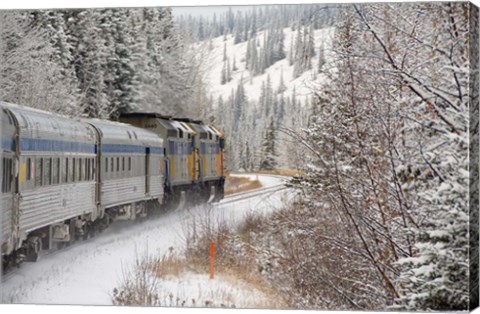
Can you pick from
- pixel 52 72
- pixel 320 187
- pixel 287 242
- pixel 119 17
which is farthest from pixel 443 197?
pixel 52 72

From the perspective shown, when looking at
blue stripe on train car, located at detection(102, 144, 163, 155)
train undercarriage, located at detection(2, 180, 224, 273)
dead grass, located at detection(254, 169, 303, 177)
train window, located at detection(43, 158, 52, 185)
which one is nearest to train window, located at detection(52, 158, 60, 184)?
train window, located at detection(43, 158, 52, 185)

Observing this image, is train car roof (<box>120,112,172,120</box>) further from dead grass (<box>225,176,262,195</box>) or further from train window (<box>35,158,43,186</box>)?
train window (<box>35,158,43,186</box>)

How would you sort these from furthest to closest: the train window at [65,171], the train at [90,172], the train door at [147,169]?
the train door at [147,169], the train window at [65,171], the train at [90,172]

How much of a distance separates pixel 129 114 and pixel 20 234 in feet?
14.8

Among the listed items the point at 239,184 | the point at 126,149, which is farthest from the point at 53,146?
the point at 126,149

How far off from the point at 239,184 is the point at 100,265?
2.66 metres

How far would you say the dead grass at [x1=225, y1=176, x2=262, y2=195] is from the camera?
15.4 metres

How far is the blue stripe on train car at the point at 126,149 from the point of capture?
1986cm

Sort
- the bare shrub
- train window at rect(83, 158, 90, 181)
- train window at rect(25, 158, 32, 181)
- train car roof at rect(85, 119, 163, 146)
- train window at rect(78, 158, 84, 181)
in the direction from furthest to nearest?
train car roof at rect(85, 119, 163, 146), train window at rect(83, 158, 90, 181), train window at rect(78, 158, 84, 181), the bare shrub, train window at rect(25, 158, 32, 181)

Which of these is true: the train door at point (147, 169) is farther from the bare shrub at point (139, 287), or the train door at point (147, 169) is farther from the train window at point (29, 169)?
the train window at point (29, 169)

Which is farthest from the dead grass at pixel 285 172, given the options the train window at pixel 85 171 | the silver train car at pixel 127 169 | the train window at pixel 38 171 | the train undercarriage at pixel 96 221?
the train window at pixel 85 171

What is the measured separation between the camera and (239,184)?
51.3 ft

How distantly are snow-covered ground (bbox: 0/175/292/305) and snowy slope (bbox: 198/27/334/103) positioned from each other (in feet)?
4.86

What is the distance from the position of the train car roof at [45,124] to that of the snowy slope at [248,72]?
9.35 feet
